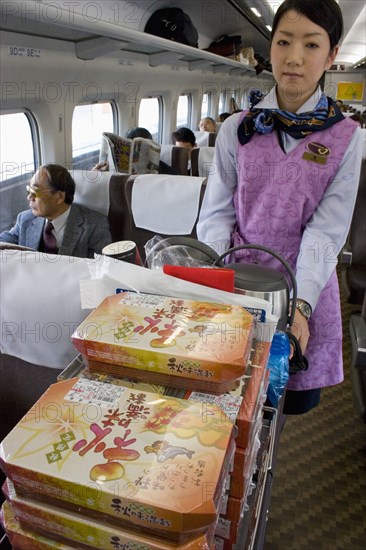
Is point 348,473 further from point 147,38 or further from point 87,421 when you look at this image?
point 147,38

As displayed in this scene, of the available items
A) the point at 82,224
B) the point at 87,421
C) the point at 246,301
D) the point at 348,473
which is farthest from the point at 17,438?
the point at 82,224

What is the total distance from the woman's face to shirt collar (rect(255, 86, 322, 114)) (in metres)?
0.02

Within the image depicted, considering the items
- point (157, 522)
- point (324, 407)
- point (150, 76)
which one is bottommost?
point (324, 407)

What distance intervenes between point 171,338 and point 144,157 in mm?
3603

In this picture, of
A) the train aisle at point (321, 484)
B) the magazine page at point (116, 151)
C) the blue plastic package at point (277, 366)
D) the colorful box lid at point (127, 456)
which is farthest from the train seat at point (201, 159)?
the colorful box lid at point (127, 456)

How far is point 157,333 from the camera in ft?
2.36

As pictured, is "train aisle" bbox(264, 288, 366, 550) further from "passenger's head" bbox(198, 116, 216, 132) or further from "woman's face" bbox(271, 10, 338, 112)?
"passenger's head" bbox(198, 116, 216, 132)

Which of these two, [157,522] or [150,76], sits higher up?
[150,76]

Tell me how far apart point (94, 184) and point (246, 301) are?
2380mm

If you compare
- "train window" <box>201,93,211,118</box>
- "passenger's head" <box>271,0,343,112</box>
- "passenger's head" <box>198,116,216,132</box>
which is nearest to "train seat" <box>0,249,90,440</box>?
"passenger's head" <box>271,0,343,112</box>

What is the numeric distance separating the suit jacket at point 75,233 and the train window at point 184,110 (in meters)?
5.08

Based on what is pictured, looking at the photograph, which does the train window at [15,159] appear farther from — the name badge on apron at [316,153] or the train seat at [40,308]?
the name badge on apron at [316,153]

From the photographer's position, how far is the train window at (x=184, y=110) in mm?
7586

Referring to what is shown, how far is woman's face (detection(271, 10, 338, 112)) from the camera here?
1.12 meters
